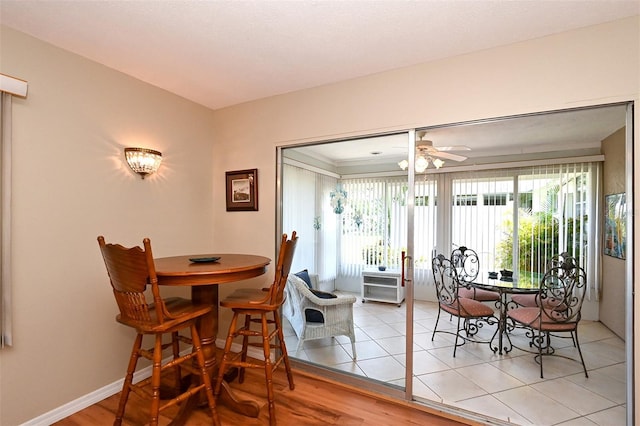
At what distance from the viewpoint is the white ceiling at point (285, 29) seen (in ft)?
5.16

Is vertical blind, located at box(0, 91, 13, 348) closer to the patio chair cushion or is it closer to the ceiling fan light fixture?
the ceiling fan light fixture

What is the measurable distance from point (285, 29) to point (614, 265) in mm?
2649

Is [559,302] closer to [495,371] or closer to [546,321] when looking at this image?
[546,321]

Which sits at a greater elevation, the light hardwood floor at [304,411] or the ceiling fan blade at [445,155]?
the ceiling fan blade at [445,155]

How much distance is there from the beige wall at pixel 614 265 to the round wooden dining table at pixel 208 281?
232cm

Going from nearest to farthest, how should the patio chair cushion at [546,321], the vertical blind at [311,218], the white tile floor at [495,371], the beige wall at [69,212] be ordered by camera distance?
the beige wall at [69,212] → the white tile floor at [495,371] → the patio chair cushion at [546,321] → the vertical blind at [311,218]

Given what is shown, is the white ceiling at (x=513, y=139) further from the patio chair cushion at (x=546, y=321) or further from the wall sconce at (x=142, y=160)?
the patio chair cushion at (x=546, y=321)

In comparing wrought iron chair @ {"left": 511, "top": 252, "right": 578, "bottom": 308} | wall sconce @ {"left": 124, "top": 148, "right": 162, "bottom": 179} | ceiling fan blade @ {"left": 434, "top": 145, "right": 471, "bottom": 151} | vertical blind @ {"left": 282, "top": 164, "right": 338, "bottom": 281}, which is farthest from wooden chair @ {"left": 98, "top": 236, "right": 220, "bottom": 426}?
wrought iron chair @ {"left": 511, "top": 252, "right": 578, "bottom": 308}

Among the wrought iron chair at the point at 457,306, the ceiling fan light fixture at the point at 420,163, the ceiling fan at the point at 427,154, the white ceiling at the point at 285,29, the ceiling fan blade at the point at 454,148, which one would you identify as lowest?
the wrought iron chair at the point at 457,306

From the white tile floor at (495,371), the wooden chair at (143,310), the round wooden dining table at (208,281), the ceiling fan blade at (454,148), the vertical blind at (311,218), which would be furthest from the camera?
the ceiling fan blade at (454,148)

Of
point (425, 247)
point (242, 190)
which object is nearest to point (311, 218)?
point (242, 190)

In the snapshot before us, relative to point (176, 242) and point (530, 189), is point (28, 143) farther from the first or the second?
point (530, 189)

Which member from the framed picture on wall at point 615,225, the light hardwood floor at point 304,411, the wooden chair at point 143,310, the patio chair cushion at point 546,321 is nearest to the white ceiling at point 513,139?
the framed picture on wall at point 615,225

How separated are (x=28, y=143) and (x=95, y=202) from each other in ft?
1.72
